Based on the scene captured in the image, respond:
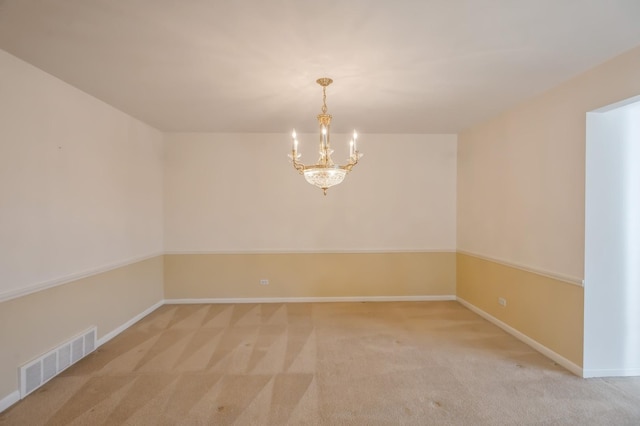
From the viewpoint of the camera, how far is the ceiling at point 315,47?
1.86 m

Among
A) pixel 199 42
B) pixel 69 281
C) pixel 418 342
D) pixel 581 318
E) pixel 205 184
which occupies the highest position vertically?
pixel 199 42

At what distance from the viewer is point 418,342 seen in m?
3.47

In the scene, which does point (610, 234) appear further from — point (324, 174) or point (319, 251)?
point (319, 251)

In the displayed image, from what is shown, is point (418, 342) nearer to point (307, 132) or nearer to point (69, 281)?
point (307, 132)

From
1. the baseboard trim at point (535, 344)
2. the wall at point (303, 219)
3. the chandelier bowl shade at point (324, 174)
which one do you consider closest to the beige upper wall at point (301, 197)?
the wall at point (303, 219)

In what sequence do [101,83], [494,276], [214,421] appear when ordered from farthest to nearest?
[494,276]
[101,83]
[214,421]

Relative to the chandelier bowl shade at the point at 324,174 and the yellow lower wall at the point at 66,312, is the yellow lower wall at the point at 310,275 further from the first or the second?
the chandelier bowl shade at the point at 324,174

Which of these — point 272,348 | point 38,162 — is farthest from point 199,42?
point 272,348

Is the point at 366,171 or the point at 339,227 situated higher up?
the point at 366,171

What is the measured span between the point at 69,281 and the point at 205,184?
2.32 metres

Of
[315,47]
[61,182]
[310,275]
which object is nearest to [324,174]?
[315,47]

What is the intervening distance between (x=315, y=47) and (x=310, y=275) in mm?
3567

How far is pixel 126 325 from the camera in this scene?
3.89m

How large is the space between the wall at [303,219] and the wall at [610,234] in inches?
95.2
